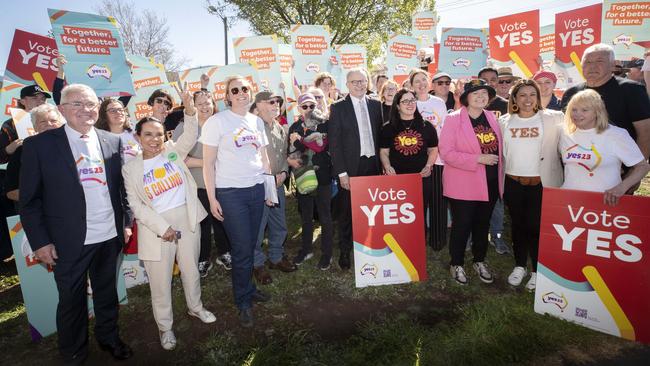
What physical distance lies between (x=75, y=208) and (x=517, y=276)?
433cm

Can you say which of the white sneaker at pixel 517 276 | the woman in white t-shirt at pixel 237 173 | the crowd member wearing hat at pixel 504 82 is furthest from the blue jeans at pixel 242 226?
the crowd member wearing hat at pixel 504 82

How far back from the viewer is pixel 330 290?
3.88 meters

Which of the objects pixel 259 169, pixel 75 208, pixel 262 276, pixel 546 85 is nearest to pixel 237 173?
pixel 259 169

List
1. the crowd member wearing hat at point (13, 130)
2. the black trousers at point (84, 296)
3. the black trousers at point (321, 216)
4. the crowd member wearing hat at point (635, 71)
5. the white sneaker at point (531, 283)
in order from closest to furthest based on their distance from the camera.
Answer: the black trousers at point (84, 296) → the white sneaker at point (531, 283) → the crowd member wearing hat at point (13, 130) → the black trousers at point (321, 216) → the crowd member wearing hat at point (635, 71)

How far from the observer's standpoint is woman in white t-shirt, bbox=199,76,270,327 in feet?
9.94

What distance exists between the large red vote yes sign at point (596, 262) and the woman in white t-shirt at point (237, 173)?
9.01 ft

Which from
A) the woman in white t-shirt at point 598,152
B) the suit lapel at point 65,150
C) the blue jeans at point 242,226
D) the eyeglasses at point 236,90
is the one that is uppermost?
the eyeglasses at point 236,90

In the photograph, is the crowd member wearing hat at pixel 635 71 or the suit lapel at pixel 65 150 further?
the crowd member wearing hat at pixel 635 71

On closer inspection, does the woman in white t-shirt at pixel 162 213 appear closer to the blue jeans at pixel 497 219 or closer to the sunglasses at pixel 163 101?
the sunglasses at pixel 163 101

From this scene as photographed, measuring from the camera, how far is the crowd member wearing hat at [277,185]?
3.93m

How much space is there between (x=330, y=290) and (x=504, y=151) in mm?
2482

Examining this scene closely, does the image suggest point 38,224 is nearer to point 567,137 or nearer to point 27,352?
point 27,352

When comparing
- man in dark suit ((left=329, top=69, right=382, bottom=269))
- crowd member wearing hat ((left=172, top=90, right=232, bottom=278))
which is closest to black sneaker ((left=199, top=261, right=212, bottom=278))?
crowd member wearing hat ((left=172, top=90, right=232, bottom=278))

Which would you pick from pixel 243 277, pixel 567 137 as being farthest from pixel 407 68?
pixel 243 277
